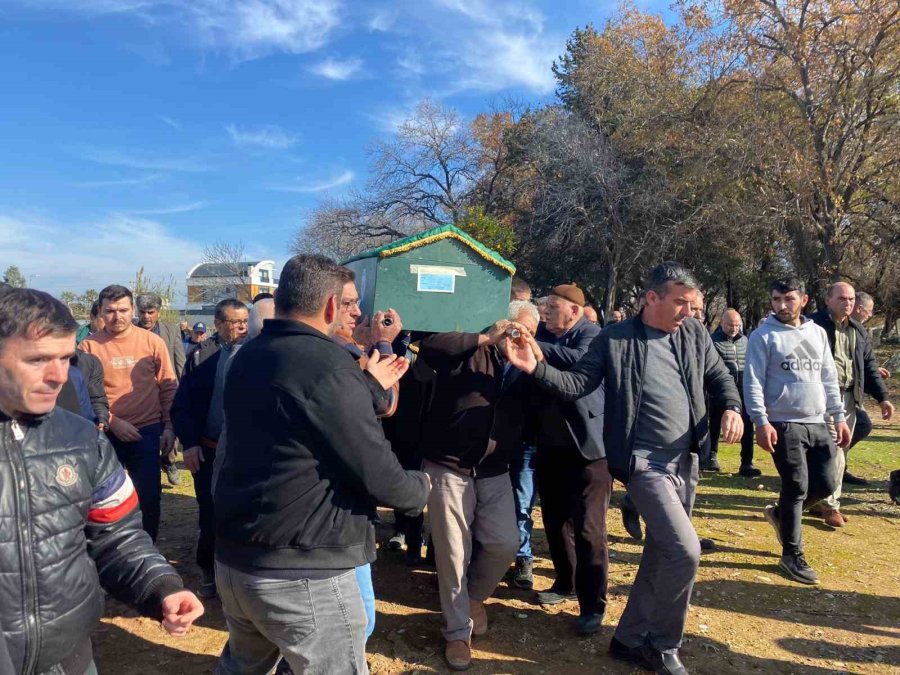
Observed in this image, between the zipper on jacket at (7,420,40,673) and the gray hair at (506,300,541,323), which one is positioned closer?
the zipper on jacket at (7,420,40,673)

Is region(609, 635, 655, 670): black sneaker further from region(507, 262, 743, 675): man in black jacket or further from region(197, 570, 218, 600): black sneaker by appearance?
region(197, 570, 218, 600): black sneaker

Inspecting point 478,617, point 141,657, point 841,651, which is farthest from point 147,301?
point 841,651

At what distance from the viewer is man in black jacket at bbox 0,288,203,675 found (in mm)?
1599

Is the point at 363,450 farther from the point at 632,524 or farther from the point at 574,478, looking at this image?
the point at 632,524

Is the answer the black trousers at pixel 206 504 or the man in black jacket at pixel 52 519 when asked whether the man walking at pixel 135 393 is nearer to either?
the black trousers at pixel 206 504

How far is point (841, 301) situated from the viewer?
5.53 metres

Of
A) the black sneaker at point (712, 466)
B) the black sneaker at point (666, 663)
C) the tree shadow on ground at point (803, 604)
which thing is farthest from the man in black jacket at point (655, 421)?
the black sneaker at point (712, 466)

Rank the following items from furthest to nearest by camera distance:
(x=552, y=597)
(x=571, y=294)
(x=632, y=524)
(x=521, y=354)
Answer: (x=632, y=524) < (x=571, y=294) < (x=552, y=597) < (x=521, y=354)

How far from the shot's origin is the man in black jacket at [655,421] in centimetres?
318

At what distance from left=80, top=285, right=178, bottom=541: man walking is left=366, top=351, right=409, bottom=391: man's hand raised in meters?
2.61

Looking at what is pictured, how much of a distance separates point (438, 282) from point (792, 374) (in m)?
2.90

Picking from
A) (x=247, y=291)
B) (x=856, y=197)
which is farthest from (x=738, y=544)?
(x=247, y=291)

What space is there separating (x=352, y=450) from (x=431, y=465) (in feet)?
5.10

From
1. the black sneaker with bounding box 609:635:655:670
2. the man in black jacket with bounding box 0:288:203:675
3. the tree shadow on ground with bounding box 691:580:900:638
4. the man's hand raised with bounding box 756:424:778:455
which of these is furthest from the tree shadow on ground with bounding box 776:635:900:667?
the man in black jacket with bounding box 0:288:203:675
